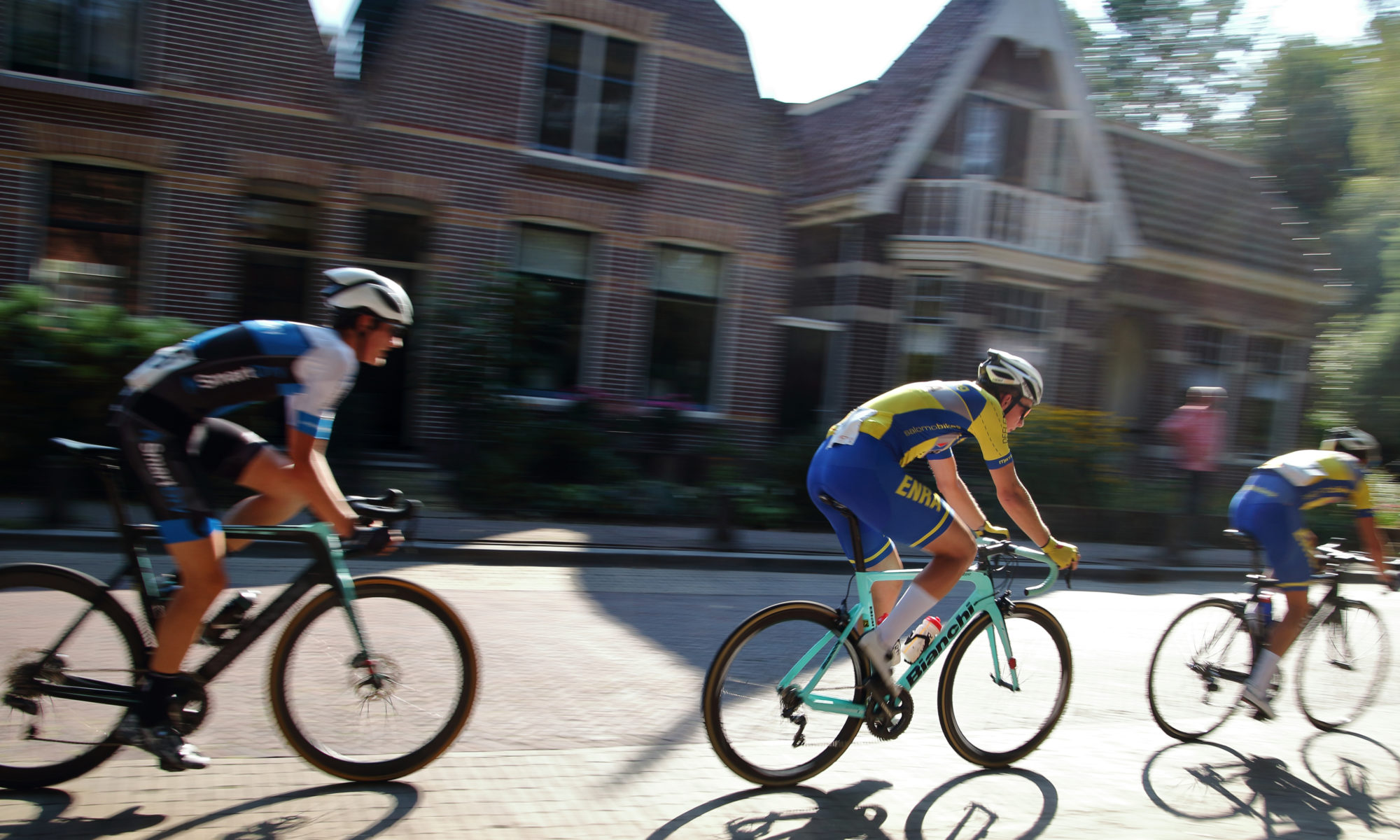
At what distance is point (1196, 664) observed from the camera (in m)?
4.95

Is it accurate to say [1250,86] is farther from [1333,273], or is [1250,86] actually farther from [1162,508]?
[1162,508]

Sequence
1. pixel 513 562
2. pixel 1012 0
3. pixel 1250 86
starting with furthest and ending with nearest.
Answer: pixel 1250 86
pixel 1012 0
pixel 513 562

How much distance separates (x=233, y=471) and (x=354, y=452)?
281 inches

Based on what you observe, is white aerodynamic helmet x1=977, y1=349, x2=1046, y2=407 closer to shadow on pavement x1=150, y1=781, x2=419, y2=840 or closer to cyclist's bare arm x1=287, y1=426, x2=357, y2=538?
cyclist's bare arm x1=287, y1=426, x2=357, y2=538

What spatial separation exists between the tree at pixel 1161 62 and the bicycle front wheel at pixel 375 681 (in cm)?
3506

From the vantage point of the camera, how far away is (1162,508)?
14141 mm

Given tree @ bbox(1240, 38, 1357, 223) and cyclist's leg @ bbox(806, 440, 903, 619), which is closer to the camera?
cyclist's leg @ bbox(806, 440, 903, 619)

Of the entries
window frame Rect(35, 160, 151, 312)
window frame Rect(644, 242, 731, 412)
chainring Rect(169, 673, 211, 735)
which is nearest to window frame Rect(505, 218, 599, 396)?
window frame Rect(644, 242, 731, 412)

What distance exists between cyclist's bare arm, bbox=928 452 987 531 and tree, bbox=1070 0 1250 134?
110 ft

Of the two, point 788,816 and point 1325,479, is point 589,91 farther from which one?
point 788,816

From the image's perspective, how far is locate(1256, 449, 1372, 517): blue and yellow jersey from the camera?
503 centimetres

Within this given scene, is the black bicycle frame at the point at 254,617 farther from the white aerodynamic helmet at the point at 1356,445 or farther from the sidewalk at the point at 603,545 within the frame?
the white aerodynamic helmet at the point at 1356,445

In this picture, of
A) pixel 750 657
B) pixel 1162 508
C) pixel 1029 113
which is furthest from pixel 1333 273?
pixel 750 657

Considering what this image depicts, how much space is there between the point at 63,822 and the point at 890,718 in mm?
2868
